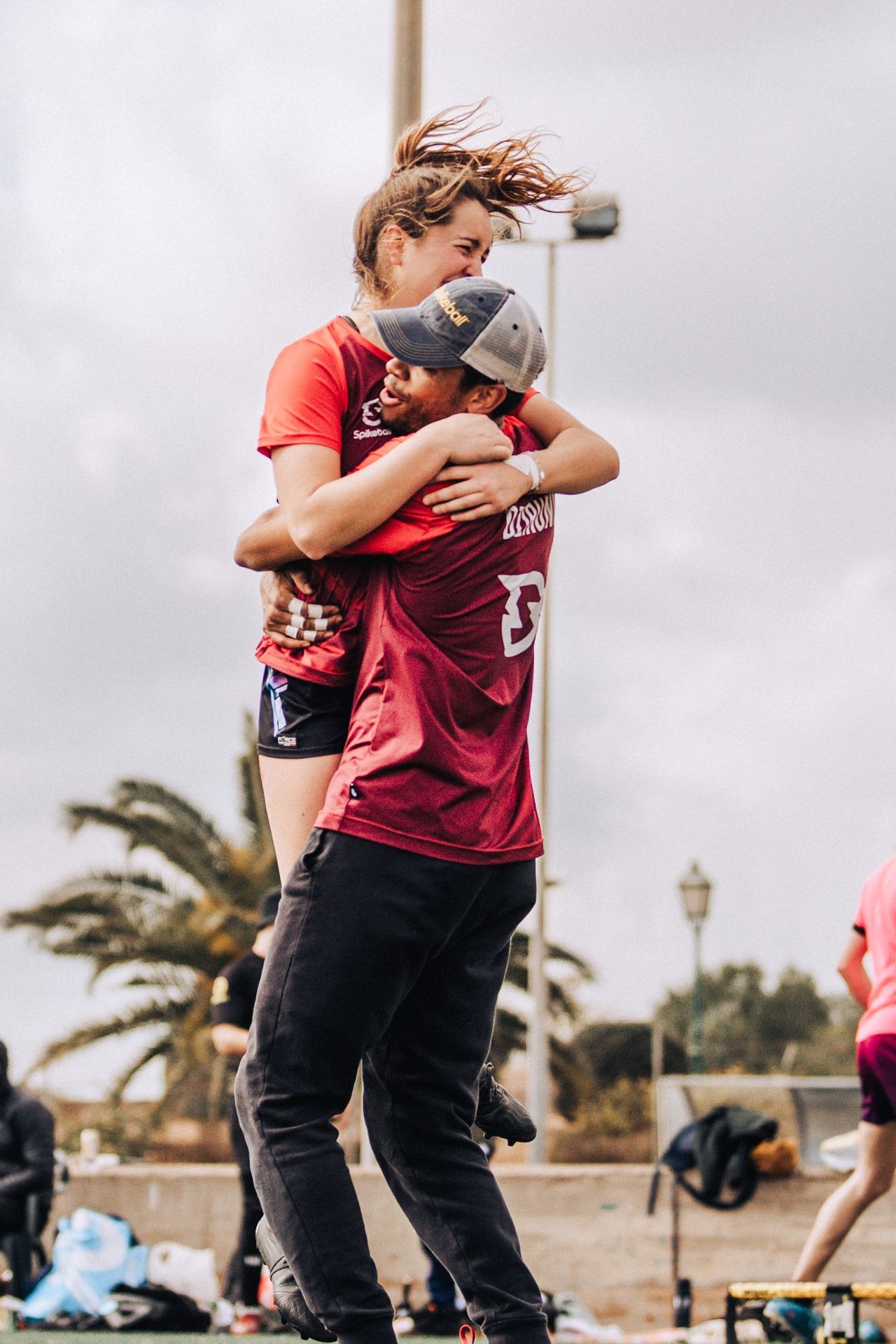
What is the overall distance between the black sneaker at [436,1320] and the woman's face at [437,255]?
19.9ft

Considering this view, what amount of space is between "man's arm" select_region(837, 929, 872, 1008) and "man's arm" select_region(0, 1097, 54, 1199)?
476 centimetres

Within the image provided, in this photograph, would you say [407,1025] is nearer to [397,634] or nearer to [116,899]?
[397,634]

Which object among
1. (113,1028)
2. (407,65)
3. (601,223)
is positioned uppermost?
(601,223)

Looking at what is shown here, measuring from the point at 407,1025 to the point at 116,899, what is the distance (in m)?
19.9

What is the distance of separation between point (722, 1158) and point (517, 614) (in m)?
6.48

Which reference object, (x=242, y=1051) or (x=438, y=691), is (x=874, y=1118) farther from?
(x=438, y=691)

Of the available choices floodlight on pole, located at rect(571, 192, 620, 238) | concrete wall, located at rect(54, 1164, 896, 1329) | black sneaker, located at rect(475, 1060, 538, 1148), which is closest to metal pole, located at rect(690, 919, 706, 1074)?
floodlight on pole, located at rect(571, 192, 620, 238)

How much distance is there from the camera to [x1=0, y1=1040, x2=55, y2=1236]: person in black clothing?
906cm

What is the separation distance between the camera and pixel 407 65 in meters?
9.57

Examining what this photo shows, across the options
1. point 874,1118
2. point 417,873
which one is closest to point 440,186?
point 417,873

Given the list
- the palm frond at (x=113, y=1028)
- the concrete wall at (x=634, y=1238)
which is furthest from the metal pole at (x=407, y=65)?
the palm frond at (x=113, y=1028)

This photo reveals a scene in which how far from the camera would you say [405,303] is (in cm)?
339

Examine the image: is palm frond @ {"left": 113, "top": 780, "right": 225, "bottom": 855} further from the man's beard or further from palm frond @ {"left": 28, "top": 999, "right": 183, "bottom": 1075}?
the man's beard

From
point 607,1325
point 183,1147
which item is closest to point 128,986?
point 183,1147
